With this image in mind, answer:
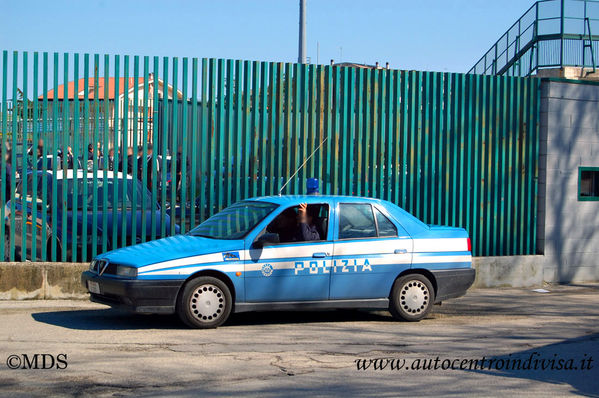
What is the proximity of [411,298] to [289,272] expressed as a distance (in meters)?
1.68

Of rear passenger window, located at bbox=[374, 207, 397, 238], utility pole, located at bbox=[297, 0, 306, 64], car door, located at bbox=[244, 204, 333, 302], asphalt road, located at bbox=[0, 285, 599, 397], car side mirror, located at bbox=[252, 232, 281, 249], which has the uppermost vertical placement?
utility pole, located at bbox=[297, 0, 306, 64]

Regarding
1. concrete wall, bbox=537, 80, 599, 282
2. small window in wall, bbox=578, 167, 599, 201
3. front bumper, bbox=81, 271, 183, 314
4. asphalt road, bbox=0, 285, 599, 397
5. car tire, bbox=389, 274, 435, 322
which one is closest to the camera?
asphalt road, bbox=0, 285, 599, 397

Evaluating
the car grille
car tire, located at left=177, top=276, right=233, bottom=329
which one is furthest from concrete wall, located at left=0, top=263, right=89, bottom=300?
car tire, located at left=177, top=276, right=233, bottom=329

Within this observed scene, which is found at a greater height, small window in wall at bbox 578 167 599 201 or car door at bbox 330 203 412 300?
small window in wall at bbox 578 167 599 201

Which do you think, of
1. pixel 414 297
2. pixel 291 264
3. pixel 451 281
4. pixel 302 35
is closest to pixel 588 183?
pixel 451 281

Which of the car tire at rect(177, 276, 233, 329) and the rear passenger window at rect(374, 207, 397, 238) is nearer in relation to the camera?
the car tire at rect(177, 276, 233, 329)

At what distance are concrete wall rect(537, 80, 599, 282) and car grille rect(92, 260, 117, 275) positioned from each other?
8.56 m

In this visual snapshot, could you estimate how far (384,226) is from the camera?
9.89 meters

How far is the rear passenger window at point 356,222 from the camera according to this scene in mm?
9703

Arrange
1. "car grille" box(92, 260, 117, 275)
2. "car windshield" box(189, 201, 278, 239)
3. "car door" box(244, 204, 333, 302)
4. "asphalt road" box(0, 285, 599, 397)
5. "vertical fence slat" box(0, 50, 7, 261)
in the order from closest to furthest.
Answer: "asphalt road" box(0, 285, 599, 397) → "car grille" box(92, 260, 117, 275) → "car door" box(244, 204, 333, 302) → "car windshield" box(189, 201, 278, 239) → "vertical fence slat" box(0, 50, 7, 261)

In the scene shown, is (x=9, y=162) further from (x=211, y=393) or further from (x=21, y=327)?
(x=211, y=393)

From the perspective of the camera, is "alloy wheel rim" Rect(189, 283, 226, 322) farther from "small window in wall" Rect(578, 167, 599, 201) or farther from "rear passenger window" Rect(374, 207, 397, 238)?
"small window in wall" Rect(578, 167, 599, 201)

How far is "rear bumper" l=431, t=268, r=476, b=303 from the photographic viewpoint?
1005cm

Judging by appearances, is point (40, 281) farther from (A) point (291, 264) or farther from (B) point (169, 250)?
(A) point (291, 264)
